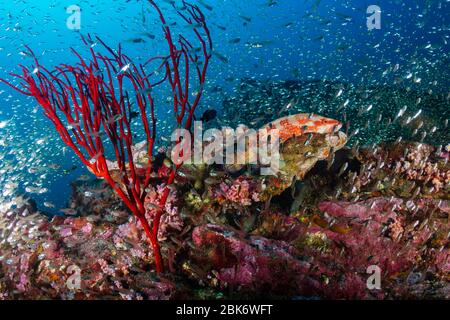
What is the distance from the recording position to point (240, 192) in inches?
245

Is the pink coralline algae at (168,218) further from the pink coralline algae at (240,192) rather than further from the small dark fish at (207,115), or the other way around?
the small dark fish at (207,115)

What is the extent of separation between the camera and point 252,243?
4.81 m

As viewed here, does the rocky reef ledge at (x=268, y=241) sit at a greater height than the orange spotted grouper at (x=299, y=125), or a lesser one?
lesser

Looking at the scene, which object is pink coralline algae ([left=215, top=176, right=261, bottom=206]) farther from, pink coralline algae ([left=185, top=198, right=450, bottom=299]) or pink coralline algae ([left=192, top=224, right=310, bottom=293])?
pink coralline algae ([left=192, top=224, right=310, bottom=293])

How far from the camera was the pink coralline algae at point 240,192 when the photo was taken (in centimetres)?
616

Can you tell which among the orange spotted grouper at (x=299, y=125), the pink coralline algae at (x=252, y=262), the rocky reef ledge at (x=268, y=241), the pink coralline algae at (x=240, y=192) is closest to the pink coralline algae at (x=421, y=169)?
the rocky reef ledge at (x=268, y=241)

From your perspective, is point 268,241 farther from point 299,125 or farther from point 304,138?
point 299,125

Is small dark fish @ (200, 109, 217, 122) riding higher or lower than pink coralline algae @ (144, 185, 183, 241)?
higher

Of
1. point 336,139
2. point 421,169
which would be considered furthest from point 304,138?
point 421,169

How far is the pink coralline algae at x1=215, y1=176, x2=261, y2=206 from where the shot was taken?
20.2 ft

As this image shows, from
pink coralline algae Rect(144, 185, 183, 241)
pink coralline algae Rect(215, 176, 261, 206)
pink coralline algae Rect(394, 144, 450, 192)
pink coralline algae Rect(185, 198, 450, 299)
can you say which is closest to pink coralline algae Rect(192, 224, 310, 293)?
pink coralline algae Rect(185, 198, 450, 299)
